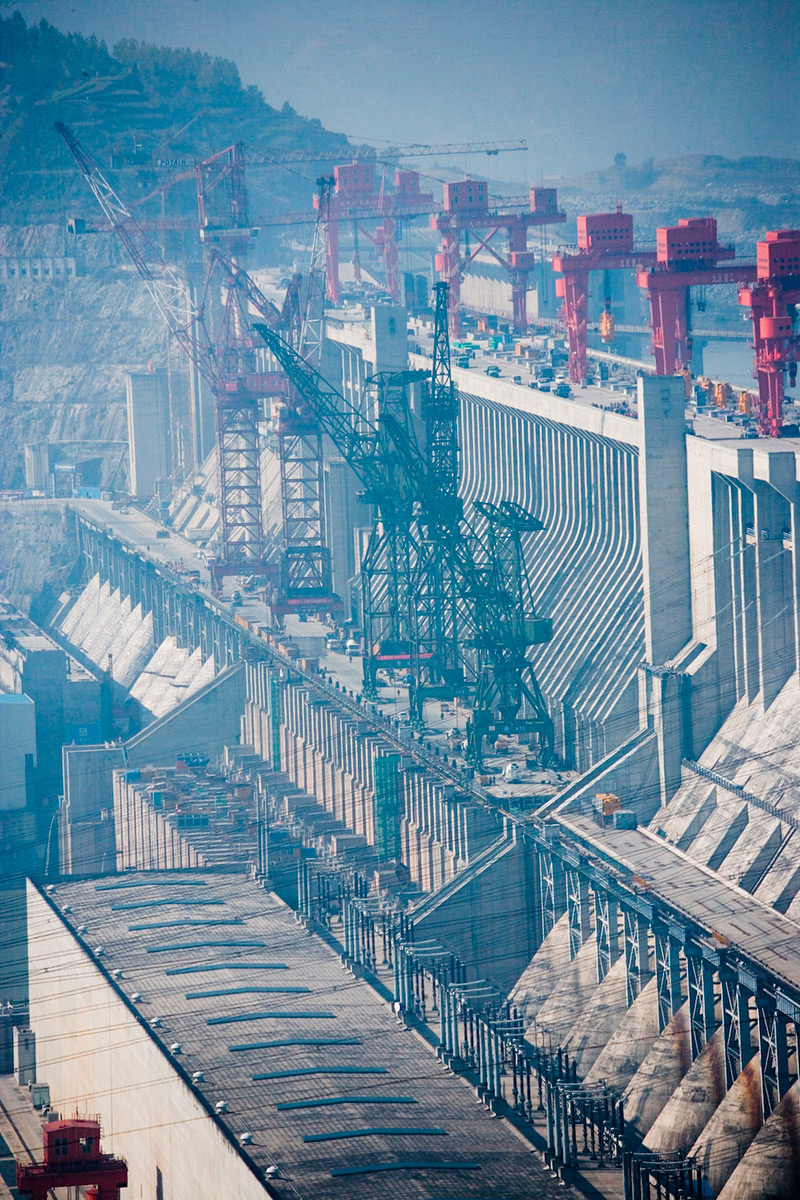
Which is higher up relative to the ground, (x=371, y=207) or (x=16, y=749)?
(x=371, y=207)

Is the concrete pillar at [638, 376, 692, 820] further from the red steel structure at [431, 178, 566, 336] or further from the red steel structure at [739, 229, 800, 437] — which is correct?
the red steel structure at [431, 178, 566, 336]

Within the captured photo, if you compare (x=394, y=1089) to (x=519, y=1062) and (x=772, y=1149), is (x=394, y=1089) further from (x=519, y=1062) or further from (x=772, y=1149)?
(x=772, y=1149)

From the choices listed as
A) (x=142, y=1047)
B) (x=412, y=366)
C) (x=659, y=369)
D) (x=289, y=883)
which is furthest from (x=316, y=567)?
(x=142, y=1047)

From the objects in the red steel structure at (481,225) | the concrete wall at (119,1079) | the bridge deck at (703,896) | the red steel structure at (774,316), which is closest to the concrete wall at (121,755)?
the concrete wall at (119,1079)

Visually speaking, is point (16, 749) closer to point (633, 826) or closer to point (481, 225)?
point (633, 826)

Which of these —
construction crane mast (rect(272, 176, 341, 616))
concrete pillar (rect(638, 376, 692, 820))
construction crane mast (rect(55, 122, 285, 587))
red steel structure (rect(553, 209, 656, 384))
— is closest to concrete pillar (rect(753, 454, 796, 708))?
concrete pillar (rect(638, 376, 692, 820))

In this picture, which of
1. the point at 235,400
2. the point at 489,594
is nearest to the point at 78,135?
the point at 235,400

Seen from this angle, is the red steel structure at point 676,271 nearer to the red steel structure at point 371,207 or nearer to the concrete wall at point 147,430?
the red steel structure at point 371,207
